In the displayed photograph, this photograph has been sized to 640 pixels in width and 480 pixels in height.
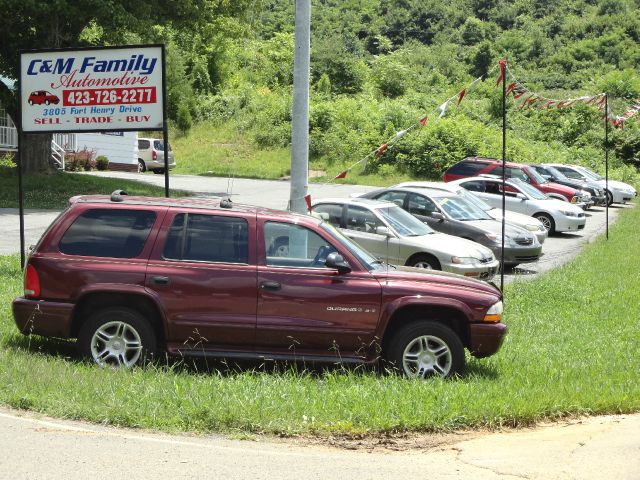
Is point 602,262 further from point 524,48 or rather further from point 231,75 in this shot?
point 524,48

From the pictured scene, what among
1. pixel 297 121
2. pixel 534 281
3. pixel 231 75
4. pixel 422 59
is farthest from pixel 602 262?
pixel 422 59

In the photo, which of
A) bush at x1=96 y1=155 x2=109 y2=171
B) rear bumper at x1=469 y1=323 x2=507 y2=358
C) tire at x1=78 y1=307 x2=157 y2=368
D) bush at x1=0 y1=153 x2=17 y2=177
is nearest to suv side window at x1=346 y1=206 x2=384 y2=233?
rear bumper at x1=469 y1=323 x2=507 y2=358

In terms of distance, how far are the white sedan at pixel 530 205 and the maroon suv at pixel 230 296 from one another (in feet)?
55.2

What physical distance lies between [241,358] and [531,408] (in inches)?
108

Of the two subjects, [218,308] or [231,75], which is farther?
[231,75]

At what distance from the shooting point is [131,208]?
9094mm

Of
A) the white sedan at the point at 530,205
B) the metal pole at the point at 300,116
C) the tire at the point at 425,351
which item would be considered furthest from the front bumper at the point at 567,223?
the tire at the point at 425,351

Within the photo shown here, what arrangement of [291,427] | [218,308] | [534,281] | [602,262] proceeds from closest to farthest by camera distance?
[291,427]
[218,308]
[534,281]
[602,262]

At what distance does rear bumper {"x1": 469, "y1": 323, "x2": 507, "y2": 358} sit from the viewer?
9.00 meters

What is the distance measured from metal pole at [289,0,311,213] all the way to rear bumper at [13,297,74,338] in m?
3.95

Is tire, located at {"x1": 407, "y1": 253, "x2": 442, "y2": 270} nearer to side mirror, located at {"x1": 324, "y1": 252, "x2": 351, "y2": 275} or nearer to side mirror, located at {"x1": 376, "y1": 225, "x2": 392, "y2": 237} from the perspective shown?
side mirror, located at {"x1": 376, "y1": 225, "x2": 392, "y2": 237}

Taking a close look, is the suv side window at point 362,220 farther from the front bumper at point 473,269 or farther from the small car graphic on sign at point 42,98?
the small car graphic on sign at point 42,98

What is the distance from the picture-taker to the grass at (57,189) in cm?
2683

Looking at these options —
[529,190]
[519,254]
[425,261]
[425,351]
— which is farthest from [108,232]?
[529,190]
